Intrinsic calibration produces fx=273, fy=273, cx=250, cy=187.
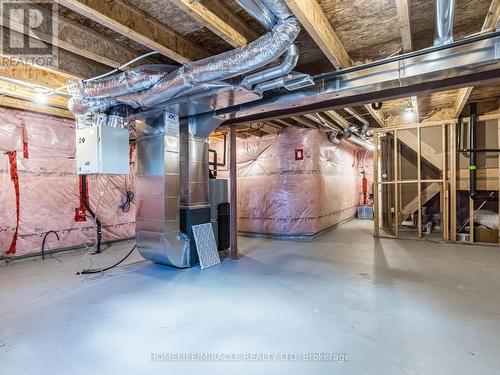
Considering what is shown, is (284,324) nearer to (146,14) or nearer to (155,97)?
(155,97)

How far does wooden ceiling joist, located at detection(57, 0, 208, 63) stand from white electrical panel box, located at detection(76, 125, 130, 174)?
1354 mm

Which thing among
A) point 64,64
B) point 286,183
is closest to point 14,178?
point 64,64

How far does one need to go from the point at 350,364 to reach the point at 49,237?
4.78m

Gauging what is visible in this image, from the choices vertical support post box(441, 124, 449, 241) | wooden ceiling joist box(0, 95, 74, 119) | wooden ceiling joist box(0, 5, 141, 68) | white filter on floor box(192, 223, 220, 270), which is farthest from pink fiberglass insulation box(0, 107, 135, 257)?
vertical support post box(441, 124, 449, 241)

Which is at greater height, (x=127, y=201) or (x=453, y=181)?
(x=453, y=181)

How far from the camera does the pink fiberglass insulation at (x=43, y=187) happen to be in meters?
4.07

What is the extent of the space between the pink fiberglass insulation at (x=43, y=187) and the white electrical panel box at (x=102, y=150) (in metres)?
1.66

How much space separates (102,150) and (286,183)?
356 cm

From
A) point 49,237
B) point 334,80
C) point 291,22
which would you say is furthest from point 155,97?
point 49,237

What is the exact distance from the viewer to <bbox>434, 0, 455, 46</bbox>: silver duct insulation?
168cm

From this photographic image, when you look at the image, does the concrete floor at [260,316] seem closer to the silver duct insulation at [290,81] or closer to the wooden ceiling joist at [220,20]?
the silver duct insulation at [290,81]

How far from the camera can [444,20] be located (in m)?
1.85

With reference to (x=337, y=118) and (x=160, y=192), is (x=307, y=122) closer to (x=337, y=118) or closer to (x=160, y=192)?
(x=337, y=118)

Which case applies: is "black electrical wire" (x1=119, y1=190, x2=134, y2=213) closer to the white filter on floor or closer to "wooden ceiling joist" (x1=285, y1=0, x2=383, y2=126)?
the white filter on floor
